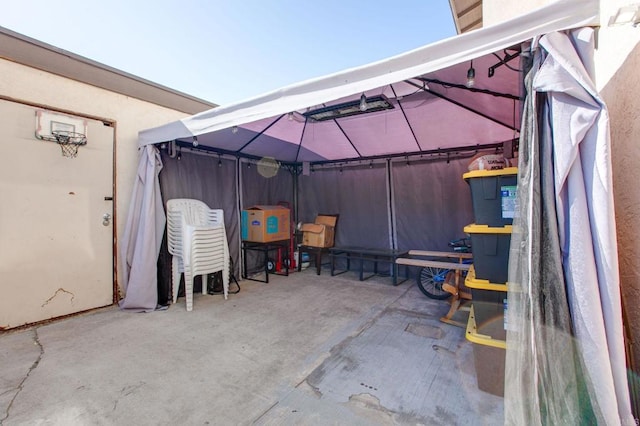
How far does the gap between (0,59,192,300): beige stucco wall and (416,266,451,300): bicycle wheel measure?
4.03m

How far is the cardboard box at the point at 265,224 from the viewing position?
15.4 feet

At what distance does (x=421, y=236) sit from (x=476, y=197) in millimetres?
3074

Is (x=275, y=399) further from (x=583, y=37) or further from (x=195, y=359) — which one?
(x=583, y=37)

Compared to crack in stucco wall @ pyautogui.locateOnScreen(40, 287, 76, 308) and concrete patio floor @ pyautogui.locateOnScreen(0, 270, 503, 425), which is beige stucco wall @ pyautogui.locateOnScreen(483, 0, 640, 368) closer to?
concrete patio floor @ pyautogui.locateOnScreen(0, 270, 503, 425)

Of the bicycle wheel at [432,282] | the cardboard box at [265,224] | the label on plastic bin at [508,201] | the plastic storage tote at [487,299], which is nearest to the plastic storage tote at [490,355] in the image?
the plastic storage tote at [487,299]

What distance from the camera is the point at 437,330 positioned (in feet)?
9.14

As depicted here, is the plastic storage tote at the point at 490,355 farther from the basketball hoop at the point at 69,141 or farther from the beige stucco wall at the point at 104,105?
the basketball hoop at the point at 69,141

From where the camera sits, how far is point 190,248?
134 inches

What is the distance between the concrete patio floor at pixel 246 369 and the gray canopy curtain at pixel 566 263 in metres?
0.56

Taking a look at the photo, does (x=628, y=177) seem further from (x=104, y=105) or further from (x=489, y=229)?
(x=104, y=105)

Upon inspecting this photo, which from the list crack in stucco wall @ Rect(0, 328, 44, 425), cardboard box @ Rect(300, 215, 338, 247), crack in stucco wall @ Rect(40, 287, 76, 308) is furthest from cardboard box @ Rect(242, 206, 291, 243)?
crack in stucco wall @ Rect(0, 328, 44, 425)

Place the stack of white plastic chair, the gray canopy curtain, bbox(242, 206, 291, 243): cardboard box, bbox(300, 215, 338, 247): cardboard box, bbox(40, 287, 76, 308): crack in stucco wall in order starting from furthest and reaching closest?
bbox(300, 215, 338, 247): cardboard box < bbox(242, 206, 291, 243): cardboard box < the stack of white plastic chair < bbox(40, 287, 76, 308): crack in stucco wall < the gray canopy curtain

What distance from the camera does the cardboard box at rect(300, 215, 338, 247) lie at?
17.1ft

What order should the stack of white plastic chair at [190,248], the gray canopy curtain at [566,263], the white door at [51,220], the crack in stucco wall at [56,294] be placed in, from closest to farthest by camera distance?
the gray canopy curtain at [566,263], the white door at [51,220], the crack in stucco wall at [56,294], the stack of white plastic chair at [190,248]
